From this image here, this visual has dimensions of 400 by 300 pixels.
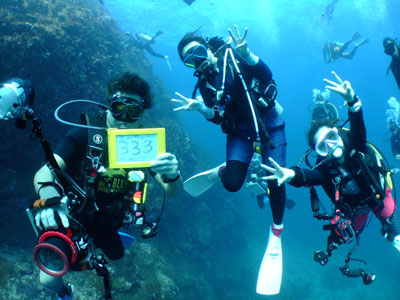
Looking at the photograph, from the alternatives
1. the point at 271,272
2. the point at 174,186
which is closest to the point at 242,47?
the point at 174,186

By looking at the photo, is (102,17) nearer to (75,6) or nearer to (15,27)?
(75,6)

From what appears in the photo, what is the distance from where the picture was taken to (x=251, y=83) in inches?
170

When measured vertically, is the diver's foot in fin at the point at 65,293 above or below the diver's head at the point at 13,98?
below

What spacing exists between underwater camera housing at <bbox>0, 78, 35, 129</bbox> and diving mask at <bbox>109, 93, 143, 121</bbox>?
950 mm

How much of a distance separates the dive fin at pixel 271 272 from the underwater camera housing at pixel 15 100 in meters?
4.18

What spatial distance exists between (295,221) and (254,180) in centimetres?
3203

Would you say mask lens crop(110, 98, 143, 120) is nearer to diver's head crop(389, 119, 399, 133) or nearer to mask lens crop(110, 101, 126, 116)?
mask lens crop(110, 101, 126, 116)

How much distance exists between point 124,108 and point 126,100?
0.10 meters

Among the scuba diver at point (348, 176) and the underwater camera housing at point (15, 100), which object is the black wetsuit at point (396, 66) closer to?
the scuba diver at point (348, 176)

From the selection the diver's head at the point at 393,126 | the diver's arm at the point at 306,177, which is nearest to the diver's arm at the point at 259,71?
the diver's arm at the point at 306,177

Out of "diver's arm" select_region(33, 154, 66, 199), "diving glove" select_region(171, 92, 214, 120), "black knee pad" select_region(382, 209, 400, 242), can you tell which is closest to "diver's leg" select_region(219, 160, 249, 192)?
"diving glove" select_region(171, 92, 214, 120)

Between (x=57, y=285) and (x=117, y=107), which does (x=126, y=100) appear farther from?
(x=57, y=285)

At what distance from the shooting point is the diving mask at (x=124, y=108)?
2.87 meters

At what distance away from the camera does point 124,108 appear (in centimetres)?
288
